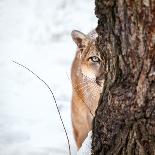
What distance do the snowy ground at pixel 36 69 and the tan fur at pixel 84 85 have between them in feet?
0.60

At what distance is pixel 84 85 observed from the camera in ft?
16.6

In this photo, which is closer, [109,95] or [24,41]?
[109,95]

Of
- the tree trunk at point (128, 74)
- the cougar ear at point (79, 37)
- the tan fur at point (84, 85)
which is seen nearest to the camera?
the tree trunk at point (128, 74)

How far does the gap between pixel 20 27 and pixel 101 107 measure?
531cm

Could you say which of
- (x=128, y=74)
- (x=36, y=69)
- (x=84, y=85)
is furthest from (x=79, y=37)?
(x=128, y=74)

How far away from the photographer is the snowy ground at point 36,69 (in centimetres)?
518

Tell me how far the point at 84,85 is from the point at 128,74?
8.05ft

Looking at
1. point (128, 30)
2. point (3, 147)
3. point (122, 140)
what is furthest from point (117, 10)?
point (3, 147)

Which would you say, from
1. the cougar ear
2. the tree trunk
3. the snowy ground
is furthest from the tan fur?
the tree trunk

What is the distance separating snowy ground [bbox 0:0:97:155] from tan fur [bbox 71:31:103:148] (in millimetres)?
184

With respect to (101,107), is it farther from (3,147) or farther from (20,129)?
(20,129)

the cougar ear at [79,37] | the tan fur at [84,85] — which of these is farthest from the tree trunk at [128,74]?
the cougar ear at [79,37]

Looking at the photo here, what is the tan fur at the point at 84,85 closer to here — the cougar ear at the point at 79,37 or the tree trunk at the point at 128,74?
the cougar ear at the point at 79,37

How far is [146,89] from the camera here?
255 centimetres
